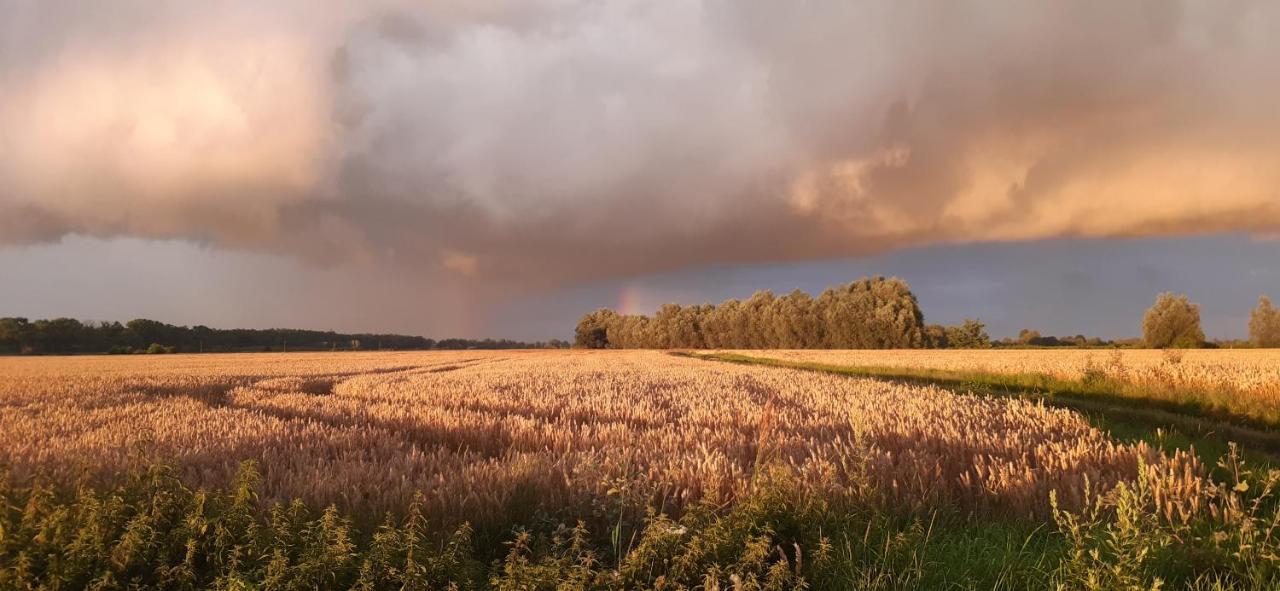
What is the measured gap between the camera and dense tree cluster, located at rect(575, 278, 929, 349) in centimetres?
10344

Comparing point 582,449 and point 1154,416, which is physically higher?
point 582,449

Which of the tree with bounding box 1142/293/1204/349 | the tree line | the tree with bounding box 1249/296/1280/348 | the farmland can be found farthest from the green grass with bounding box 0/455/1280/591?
the tree with bounding box 1249/296/1280/348

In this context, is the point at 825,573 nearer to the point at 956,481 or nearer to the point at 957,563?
the point at 957,563

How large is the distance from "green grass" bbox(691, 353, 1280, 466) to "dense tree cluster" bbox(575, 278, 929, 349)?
83834 mm

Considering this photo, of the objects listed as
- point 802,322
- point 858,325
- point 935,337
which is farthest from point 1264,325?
point 802,322

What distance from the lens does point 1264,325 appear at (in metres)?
93.8

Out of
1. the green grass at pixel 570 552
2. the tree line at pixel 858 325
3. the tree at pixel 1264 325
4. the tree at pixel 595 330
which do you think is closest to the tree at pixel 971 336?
the tree line at pixel 858 325

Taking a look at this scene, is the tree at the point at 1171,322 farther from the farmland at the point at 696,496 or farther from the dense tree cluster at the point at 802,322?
the farmland at the point at 696,496

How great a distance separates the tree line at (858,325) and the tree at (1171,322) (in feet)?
0.37

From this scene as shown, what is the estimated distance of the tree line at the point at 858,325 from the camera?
92.1m

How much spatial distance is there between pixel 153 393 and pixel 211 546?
59.6 feet

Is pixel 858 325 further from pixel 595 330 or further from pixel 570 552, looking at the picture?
pixel 570 552

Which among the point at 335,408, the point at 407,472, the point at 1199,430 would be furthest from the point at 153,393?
the point at 1199,430

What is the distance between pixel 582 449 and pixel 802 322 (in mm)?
110988
